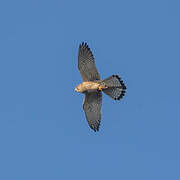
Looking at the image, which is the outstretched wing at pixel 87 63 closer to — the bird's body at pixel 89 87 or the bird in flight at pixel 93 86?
the bird in flight at pixel 93 86

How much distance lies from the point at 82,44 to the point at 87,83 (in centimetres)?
194

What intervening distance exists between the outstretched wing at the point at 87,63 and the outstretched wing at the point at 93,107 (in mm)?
1035

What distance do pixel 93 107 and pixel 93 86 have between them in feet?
4.43

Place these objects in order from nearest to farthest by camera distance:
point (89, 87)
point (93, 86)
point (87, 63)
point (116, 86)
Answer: point (116, 86) < point (87, 63) < point (93, 86) < point (89, 87)

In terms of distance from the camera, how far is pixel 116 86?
20.2 m

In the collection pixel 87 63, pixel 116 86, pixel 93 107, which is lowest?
Result: pixel 93 107

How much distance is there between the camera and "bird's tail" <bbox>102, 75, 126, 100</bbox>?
20172 millimetres

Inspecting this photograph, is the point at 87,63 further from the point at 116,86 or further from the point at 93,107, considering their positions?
the point at 93,107

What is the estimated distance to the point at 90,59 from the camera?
20375mm

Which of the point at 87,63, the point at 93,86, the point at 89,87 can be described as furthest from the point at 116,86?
the point at 87,63

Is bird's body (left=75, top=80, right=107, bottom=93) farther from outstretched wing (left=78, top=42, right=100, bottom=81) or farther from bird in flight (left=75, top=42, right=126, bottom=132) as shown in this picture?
outstretched wing (left=78, top=42, right=100, bottom=81)

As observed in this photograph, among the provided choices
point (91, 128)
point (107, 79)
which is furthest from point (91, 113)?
point (107, 79)

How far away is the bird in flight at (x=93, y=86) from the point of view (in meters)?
20.3

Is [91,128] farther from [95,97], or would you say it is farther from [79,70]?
[79,70]
